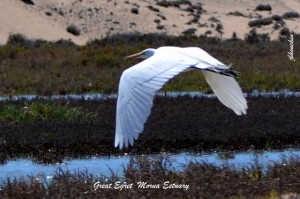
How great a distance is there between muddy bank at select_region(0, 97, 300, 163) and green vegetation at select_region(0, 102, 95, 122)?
363 millimetres

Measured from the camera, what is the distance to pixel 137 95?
7.05 m

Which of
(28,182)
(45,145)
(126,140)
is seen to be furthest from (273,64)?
(126,140)

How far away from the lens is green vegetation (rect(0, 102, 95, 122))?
15.9 meters

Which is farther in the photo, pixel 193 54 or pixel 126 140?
pixel 193 54

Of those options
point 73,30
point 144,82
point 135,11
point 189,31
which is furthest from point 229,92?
point 135,11

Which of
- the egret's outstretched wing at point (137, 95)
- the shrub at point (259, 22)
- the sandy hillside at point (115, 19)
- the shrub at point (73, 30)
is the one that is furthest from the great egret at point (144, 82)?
the shrub at point (259, 22)

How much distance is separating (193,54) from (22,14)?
147 ft

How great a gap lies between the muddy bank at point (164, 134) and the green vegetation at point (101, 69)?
6084 mm

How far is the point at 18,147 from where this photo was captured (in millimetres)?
13406

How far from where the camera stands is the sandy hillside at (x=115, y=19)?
51250mm

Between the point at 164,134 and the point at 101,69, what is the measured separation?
13893mm

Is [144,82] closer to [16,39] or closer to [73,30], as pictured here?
[16,39]

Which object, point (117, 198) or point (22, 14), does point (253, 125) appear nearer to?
point (117, 198)

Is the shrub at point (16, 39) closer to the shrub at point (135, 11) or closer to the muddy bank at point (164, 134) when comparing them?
the shrub at point (135, 11)
